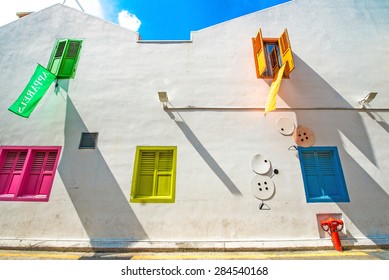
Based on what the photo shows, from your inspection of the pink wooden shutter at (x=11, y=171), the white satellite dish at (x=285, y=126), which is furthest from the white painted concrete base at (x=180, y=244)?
the white satellite dish at (x=285, y=126)

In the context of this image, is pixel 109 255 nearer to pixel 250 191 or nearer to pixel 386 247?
pixel 250 191

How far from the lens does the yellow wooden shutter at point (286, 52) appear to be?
694 centimetres

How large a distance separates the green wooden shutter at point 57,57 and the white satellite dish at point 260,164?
775cm

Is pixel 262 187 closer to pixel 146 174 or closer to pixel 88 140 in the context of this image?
pixel 146 174

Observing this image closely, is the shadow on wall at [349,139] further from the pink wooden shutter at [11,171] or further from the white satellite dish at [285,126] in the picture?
the pink wooden shutter at [11,171]

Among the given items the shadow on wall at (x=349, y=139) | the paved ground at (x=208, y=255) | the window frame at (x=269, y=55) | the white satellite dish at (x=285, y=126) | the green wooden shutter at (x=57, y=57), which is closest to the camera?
the paved ground at (x=208, y=255)

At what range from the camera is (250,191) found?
624 cm

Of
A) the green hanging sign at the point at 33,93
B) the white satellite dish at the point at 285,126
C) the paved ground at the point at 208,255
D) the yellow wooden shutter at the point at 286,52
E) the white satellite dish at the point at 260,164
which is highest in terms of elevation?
the yellow wooden shutter at the point at 286,52

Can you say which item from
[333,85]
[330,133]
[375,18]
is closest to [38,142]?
[330,133]

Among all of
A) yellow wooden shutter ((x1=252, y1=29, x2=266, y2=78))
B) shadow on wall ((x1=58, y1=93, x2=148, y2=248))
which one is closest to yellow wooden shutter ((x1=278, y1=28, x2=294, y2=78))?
yellow wooden shutter ((x1=252, y1=29, x2=266, y2=78))

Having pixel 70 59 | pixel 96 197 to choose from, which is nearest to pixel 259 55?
pixel 70 59

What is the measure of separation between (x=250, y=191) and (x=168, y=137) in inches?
122

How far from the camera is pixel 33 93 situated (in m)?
6.67

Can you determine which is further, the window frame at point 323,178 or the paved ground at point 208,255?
the window frame at point 323,178
